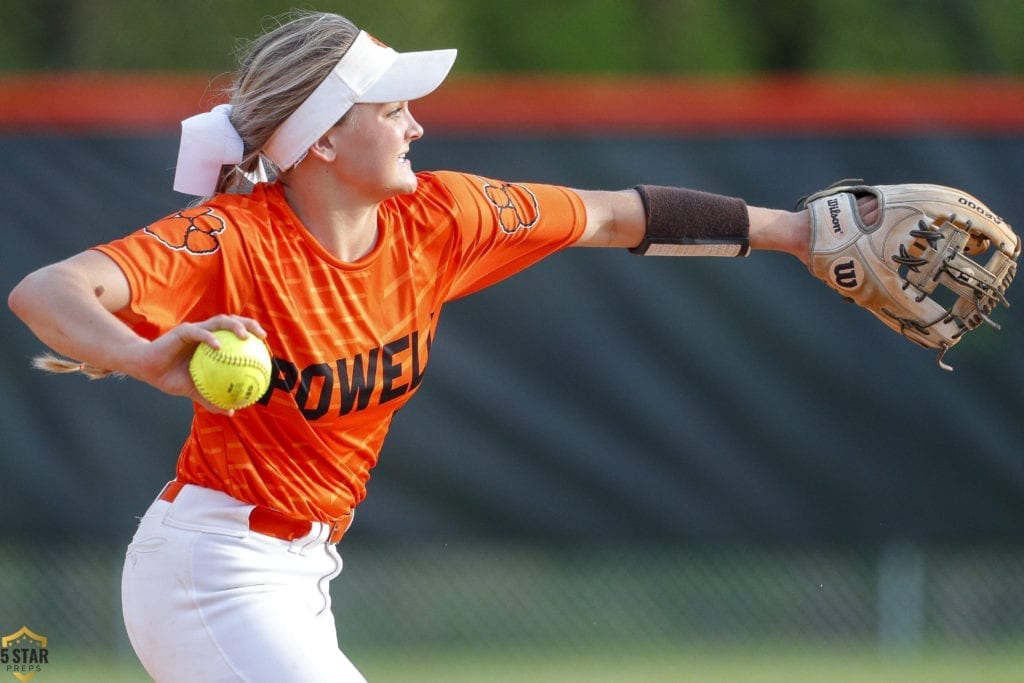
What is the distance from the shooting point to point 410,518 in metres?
6.20

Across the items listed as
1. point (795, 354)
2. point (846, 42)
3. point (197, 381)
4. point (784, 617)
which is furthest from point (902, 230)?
point (846, 42)

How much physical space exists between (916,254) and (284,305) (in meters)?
1.54

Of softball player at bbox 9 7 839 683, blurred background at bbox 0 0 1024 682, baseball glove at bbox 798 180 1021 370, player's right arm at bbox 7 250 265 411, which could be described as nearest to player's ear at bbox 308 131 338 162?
softball player at bbox 9 7 839 683

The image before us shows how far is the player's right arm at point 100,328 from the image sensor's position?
251 cm

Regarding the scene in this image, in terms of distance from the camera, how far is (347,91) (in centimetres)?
315

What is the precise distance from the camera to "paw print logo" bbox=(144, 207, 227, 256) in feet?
9.20

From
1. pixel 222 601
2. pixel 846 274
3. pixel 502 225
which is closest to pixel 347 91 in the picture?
pixel 502 225

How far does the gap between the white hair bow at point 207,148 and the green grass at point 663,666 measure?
3.00m

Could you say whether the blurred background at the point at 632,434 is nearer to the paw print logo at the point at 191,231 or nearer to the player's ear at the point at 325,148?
the player's ear at the point at 325,148

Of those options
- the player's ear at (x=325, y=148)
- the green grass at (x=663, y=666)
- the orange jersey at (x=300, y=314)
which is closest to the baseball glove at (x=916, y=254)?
the orange jersey at (x=300, y=314)

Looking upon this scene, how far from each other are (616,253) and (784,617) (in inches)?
68.8

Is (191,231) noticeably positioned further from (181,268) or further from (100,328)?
(100,328)

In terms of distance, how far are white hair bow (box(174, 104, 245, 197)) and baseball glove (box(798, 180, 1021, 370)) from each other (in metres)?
1.40

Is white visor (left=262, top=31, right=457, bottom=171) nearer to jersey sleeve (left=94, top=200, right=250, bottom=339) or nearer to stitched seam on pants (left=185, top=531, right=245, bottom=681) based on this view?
jersey sleeve (left=94, top=200, right=250, bottom=339)
